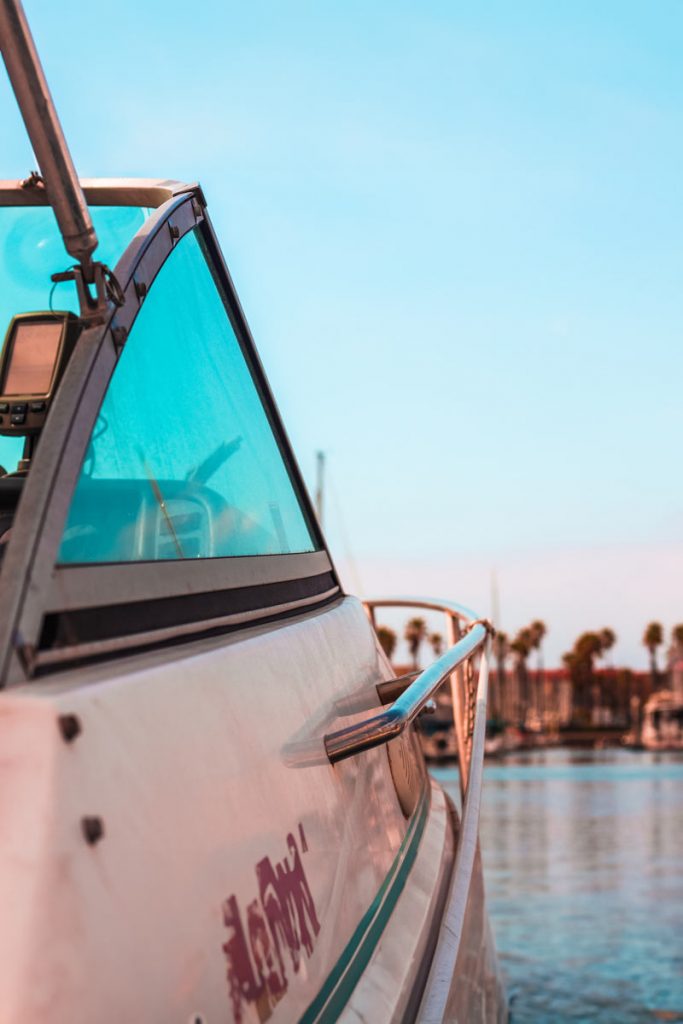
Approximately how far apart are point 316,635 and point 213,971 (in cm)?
105

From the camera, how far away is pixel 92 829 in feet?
3.99

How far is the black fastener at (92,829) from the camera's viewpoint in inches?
47.6

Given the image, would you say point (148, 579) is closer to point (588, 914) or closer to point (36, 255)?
point (36, 255)

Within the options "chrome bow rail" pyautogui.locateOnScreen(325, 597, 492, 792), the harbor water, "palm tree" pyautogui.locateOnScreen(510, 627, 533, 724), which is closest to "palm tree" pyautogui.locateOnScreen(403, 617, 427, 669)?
"palm tree" pyautogui.locateOnScreen(510, 627, 533, 724)

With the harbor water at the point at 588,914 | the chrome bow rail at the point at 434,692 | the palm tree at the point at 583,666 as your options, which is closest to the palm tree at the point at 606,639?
the palm tree at the point at 583,666

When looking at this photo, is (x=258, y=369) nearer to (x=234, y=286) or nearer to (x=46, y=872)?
(x=234, y=286)

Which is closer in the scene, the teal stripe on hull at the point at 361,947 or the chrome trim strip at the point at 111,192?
the teal stripe on hull at the point at 361,947

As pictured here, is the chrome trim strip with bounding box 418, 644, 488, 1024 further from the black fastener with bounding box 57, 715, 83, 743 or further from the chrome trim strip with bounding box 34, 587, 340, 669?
the black fastener with bounding box 57, 715, 83, 743

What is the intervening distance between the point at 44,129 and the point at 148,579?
616mm

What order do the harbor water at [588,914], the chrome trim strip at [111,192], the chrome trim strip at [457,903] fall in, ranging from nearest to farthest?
the chrome trim strip at [457,903] → the chrome trim strip at [111,192] → the harbor water at [588,914]

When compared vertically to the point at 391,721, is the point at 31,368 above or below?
above

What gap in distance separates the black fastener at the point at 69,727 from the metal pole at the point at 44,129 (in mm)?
762

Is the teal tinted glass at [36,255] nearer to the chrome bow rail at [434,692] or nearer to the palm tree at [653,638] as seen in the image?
the chrome bow rail at [434,692]

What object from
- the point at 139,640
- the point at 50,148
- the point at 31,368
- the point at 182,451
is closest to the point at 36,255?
the point at 31,368
